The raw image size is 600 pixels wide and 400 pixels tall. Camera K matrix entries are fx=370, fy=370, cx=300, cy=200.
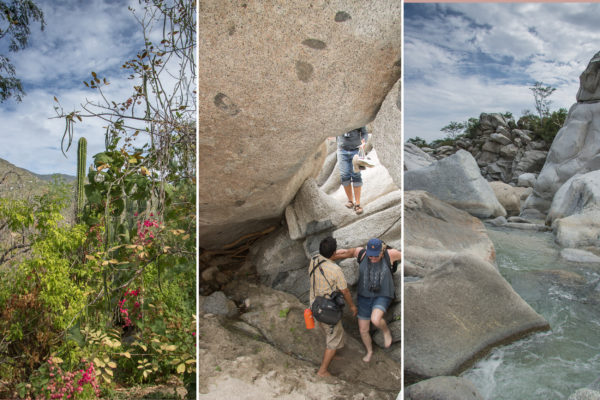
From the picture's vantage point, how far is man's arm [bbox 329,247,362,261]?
2.05m

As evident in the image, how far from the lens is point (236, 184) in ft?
7.27

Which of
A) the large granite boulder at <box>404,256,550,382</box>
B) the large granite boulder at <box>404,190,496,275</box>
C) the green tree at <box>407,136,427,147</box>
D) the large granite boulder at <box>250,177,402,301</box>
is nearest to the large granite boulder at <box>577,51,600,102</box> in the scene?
the green tree at <box>407,136,427,147</box>

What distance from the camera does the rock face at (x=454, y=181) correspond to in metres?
3.88

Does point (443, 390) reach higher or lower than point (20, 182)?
lower

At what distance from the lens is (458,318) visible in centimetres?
270

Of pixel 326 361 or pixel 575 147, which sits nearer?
pixel 326 361

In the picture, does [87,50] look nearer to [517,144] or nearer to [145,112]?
[145,112]

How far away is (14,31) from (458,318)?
146 inches

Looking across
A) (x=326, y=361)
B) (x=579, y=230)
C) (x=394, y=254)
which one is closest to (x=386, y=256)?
(x=394, y=254)

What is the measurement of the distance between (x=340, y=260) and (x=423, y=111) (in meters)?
1.94

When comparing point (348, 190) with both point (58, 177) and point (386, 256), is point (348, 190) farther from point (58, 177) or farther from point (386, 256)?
point (58, 177)

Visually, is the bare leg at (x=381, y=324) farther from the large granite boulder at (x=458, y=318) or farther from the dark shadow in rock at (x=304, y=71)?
the dark shadow in rock at (x=304, y=71)

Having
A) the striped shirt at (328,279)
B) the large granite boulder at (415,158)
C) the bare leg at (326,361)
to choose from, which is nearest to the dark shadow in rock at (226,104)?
the striped shirt at (328,279)

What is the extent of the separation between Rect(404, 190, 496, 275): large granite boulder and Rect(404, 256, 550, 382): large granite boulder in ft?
0.63
